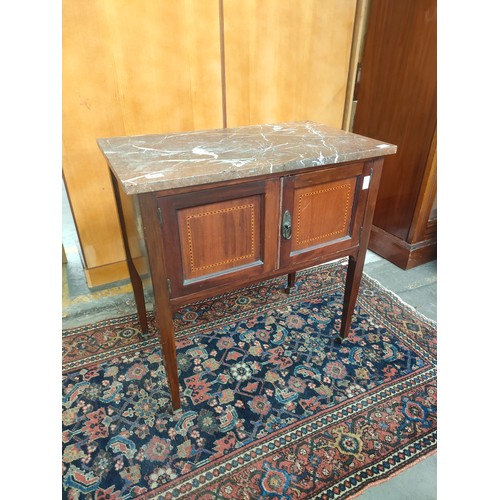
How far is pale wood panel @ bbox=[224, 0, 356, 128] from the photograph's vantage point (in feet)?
6.00

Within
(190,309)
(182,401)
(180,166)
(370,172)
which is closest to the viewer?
(180,166)

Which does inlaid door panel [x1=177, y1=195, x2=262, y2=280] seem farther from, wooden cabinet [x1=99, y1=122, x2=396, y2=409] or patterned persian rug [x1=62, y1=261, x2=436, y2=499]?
patterned persian rug [x1=62, y1=261, x2=436, y2=499]

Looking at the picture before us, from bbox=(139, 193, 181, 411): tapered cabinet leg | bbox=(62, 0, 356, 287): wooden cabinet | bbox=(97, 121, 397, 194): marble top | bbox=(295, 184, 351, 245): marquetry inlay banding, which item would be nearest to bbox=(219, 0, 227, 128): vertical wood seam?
bbox=(62, 0, 356, 287): wooden cabinet

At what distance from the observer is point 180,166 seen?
3.42ft

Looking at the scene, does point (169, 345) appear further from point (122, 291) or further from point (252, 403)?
point (122, 291)

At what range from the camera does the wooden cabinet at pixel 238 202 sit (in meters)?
1.00

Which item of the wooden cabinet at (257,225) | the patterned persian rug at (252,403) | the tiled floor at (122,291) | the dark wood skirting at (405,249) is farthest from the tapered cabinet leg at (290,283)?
the dark wood skirting at (405,249)

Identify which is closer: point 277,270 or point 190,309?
point 277,270

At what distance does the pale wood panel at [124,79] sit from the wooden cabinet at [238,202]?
1.68ft

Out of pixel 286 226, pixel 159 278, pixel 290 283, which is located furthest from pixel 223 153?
pixel 290 283

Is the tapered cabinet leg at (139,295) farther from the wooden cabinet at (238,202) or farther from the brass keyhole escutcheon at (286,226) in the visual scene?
the brass keyhole escutcheon at (286,226)
